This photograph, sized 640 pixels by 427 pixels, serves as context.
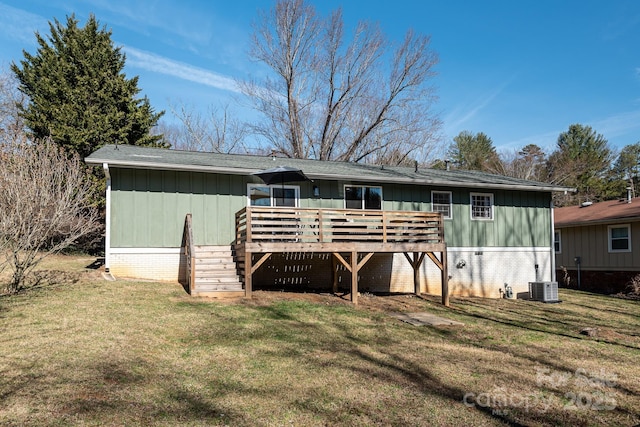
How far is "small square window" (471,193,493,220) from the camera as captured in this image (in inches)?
613

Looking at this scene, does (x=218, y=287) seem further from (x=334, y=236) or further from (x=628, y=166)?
(x=628, y=166)

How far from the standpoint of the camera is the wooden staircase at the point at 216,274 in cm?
1052

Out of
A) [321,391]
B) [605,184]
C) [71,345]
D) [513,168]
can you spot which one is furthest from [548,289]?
[605,184]

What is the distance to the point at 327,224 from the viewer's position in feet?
39.0

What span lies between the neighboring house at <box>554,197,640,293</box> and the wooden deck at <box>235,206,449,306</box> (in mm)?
9820

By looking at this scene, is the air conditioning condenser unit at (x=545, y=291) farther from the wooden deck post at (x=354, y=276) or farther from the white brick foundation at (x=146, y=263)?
the white brick foundation at (x=146, y=263)

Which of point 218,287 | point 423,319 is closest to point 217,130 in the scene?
point 218,287

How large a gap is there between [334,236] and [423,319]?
126 inches

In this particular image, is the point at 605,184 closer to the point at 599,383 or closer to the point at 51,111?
the point at 599,383

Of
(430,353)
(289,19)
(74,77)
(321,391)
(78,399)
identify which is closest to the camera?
(78,399)

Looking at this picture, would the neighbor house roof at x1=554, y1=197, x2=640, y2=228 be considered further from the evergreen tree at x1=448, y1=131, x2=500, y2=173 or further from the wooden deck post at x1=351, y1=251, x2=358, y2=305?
the evergreen tree at x1=448, y1=131, x2=500, y2=173

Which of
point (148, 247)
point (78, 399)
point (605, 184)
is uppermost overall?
point (605, 184)

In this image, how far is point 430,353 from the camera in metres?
7.15

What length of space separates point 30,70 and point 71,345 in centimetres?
1963
